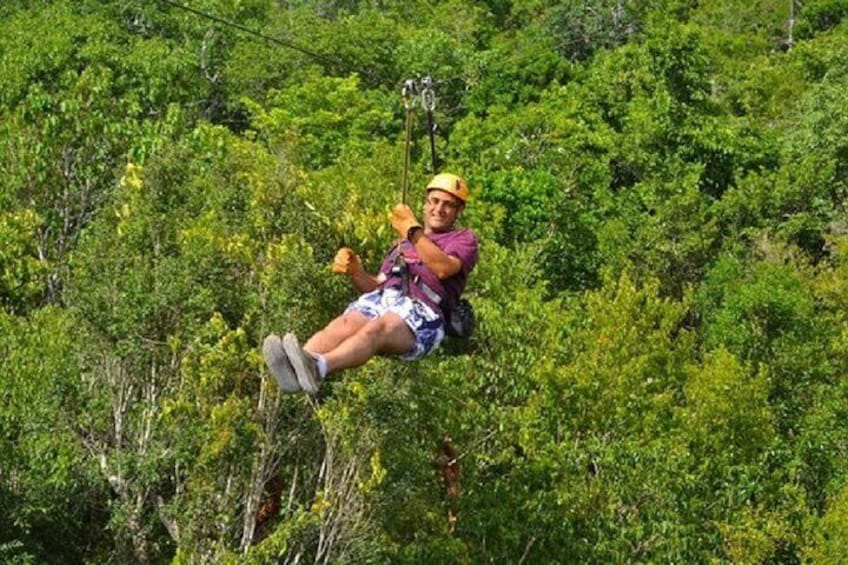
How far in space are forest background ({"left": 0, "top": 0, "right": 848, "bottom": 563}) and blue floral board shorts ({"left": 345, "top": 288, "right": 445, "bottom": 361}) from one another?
313cm

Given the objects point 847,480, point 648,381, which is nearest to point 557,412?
point 648,381

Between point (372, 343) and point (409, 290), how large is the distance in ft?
1.54

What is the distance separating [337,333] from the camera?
22.2 ft

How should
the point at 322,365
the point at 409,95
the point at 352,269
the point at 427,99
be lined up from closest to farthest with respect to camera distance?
the point at 322,365
the point at 352,269
the point at 427,99
the point at 409,95

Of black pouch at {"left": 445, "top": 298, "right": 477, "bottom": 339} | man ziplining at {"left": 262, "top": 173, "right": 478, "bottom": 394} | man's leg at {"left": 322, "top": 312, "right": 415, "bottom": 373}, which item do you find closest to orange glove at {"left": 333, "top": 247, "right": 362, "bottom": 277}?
man ziplining at {"left": 262, "top": 173, "right": 478, "bottom": 394}

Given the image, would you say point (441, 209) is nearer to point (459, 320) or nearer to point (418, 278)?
point (418, 278)

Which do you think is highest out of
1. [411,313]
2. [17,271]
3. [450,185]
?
[450,185]

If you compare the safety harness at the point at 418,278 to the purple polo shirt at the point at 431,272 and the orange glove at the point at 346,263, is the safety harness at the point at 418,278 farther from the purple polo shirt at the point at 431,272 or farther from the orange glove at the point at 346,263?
the orange glove at the point at 346,263

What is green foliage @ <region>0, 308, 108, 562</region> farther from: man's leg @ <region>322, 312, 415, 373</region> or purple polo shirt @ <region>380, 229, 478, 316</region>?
man's leg @ <region>322, 312, 415, 373</region>

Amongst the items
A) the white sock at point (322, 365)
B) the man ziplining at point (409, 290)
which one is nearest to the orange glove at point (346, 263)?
the man ziplining at point (409, 290)

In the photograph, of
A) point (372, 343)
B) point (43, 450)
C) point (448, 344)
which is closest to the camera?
point (372, 343)

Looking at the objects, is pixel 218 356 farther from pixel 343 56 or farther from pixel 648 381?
pixel 343 56

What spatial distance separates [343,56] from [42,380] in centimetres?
2583

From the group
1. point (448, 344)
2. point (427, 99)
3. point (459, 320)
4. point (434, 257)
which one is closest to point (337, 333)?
point (434, 257)
